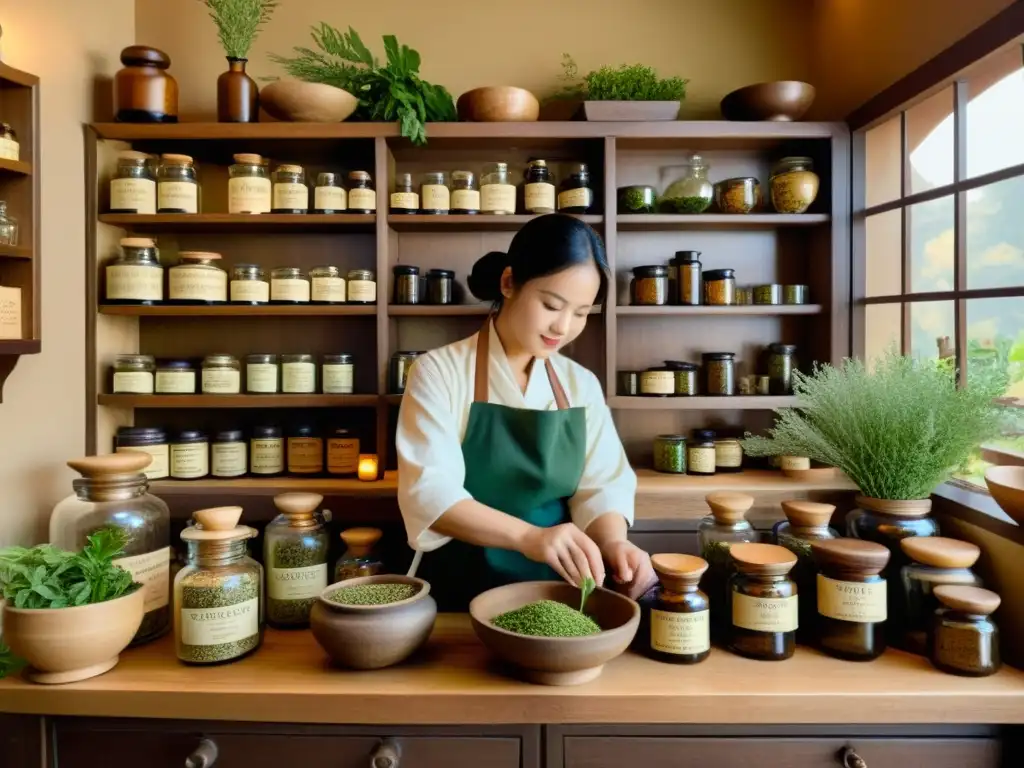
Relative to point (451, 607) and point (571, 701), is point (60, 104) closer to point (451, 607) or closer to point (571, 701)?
point (451, 607)

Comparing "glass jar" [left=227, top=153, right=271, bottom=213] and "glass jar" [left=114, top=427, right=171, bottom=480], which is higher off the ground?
"glass jar" [left=227, top=153, right=271, bottom=213]

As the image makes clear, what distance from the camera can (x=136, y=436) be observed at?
75.6 inches

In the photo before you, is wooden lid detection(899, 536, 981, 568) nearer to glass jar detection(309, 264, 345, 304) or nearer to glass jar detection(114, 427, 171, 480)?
glass jar detection(309, 264, 345, 304)

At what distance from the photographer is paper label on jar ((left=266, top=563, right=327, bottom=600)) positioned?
1181 mm

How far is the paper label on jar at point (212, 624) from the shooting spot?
39.7 inches

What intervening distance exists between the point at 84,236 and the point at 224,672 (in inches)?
59.7

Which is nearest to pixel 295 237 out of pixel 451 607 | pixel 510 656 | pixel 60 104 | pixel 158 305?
pixel 158 305

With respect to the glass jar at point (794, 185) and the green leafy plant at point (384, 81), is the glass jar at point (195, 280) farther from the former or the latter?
the glass jar at point (794, 185)

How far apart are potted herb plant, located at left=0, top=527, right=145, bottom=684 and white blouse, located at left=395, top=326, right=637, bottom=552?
467 millimetres

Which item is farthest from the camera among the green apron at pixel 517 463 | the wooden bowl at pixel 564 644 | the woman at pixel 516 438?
the green apron at pixel 517 463

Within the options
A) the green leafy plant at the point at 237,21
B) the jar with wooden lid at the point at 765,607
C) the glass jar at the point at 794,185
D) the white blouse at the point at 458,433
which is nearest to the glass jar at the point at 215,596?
the white blouse at the point at 458,433

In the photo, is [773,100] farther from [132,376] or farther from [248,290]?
[132,376]

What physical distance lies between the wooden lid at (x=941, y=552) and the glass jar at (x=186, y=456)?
1.86 metres

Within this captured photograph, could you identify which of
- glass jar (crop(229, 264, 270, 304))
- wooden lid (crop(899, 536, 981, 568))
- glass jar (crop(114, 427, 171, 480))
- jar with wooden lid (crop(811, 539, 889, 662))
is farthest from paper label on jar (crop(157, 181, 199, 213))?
wooden lid (crop(899, 536, 981, 568))
